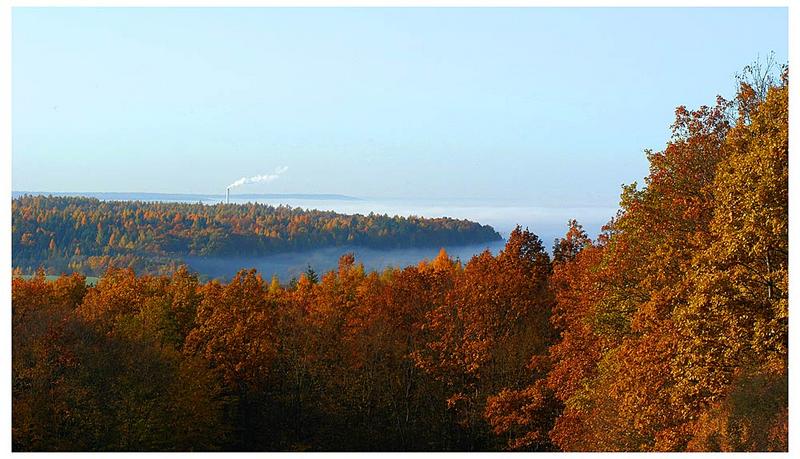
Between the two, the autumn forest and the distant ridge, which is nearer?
the autumn forest

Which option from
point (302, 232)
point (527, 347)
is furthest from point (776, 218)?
point (302, 232)

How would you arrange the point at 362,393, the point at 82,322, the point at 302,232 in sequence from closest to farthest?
the point at 82,322, the point at 362,393, the point at 302,232

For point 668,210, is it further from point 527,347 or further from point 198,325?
point 198,325

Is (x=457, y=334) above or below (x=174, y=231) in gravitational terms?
below

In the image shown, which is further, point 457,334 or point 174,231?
point 174,231

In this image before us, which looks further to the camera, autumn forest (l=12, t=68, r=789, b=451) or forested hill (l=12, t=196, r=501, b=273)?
forested hill (l=12, t=196, r=501, b=273)
